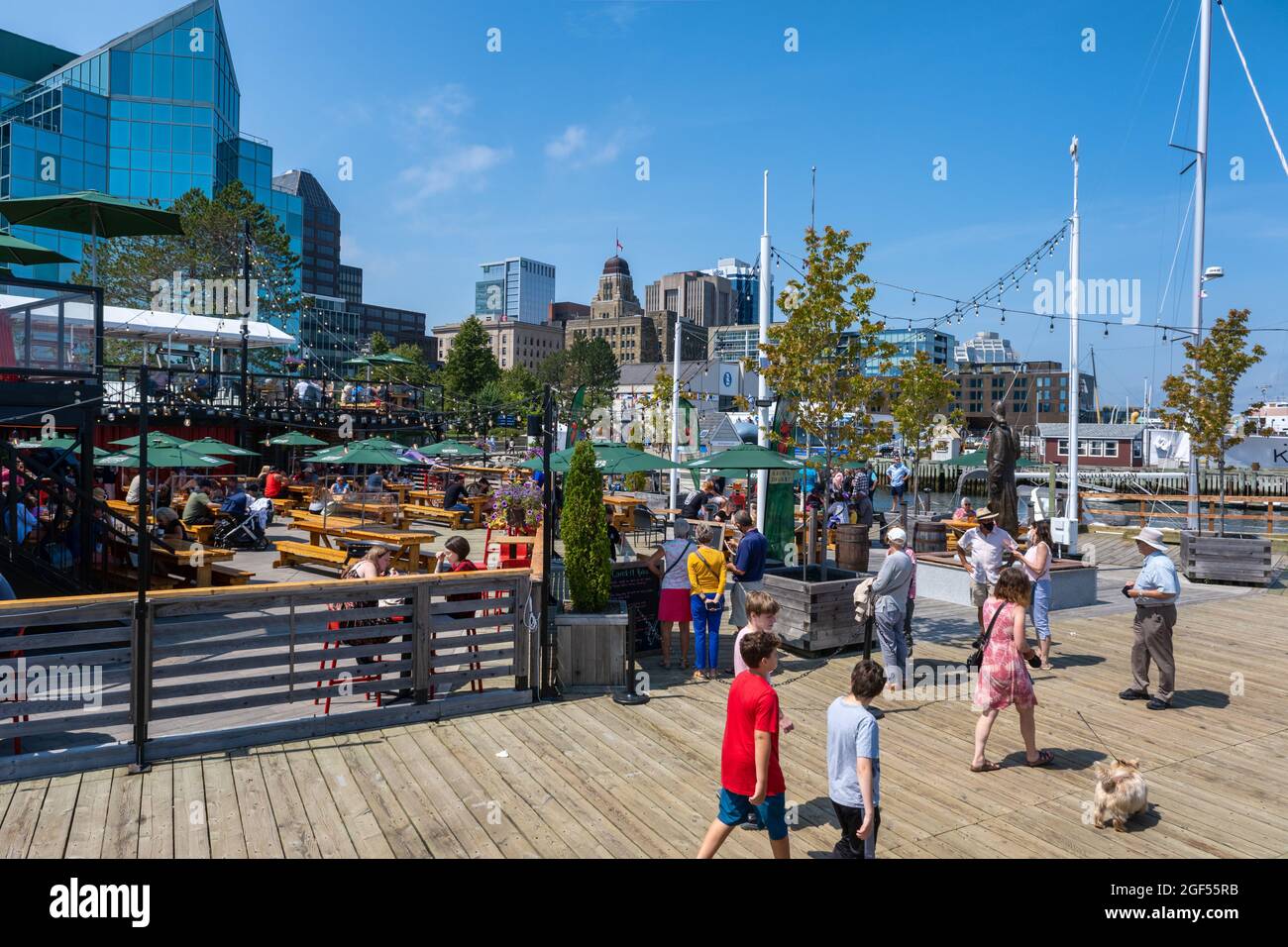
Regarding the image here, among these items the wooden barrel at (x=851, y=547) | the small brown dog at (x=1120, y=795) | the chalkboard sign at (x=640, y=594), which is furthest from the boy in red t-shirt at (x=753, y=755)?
the wooden barrel at (x=851, y=547)

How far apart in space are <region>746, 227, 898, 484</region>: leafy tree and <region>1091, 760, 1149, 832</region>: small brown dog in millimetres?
5710

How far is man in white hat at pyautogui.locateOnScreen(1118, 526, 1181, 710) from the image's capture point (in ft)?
25.6

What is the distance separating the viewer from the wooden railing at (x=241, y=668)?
230 inches

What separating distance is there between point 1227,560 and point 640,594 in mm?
12103

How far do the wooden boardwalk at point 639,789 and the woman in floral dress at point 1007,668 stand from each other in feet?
1.24

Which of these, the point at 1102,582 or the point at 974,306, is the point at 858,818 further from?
the point at 974,306

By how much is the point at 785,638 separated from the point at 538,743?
13.7ft

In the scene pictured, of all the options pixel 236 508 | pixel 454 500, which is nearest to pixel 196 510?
pixel 236 508

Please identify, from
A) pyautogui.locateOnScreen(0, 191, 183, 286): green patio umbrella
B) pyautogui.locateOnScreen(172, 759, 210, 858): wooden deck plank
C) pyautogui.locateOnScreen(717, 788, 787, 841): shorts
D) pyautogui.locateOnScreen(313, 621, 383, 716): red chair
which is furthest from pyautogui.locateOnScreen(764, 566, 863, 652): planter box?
pyautogui.locateOnScreen(0, 191, 183, 286): green patio umbrella

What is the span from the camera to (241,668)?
6500 mm

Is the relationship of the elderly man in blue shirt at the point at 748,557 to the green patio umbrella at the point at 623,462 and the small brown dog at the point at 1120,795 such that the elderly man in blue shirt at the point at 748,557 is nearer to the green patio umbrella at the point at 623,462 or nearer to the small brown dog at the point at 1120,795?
the small brown dog at the point at 1120,795

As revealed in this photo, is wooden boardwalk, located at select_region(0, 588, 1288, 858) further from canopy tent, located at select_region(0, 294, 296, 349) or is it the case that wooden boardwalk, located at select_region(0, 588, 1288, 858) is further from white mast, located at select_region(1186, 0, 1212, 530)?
canopy tent, located at select_region(0, 294, 296, 349)
